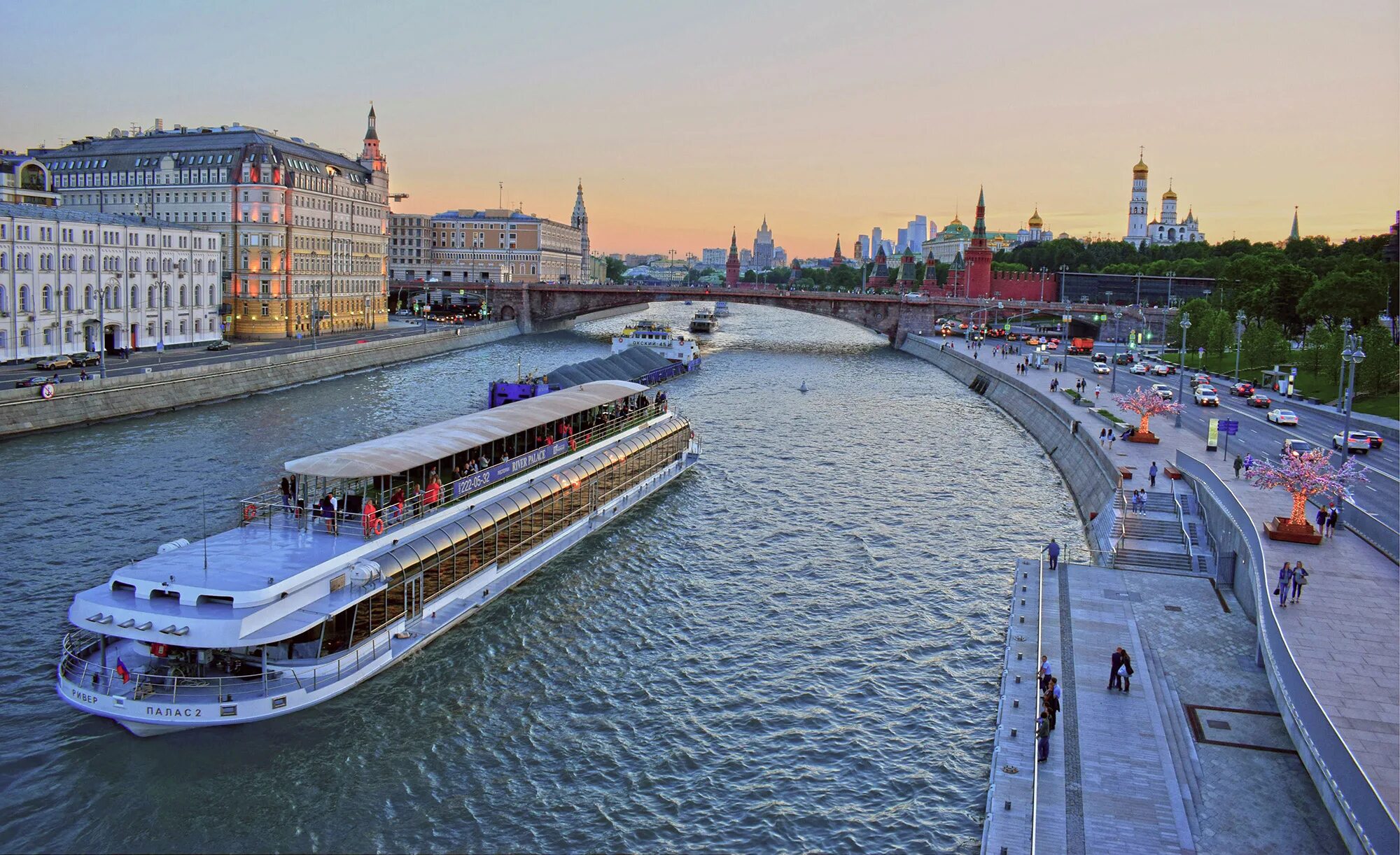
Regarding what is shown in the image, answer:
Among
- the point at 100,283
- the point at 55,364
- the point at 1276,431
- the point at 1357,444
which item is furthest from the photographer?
the point at 100,283

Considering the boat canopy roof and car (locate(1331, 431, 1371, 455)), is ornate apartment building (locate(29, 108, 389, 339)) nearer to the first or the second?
the boat canopy roof

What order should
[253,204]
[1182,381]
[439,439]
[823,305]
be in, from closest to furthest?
[439,439]
[1182,381]
[253,204]
[823,305]

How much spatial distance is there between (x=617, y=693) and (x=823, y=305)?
383 feet

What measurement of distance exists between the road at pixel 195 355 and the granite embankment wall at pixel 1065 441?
5191 centimetres

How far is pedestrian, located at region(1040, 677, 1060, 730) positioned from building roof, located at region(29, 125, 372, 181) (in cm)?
9357

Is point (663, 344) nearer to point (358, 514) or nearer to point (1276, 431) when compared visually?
point (1276, 431)

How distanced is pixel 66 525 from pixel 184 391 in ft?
95.1

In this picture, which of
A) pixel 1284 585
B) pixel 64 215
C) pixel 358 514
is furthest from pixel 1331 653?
pixel 64 215

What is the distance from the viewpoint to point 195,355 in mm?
75188

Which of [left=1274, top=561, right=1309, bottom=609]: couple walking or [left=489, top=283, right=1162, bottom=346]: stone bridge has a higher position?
[left=489, top=283, right=1162, bottom=346]: stone bridge

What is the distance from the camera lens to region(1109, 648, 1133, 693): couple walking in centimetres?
2306

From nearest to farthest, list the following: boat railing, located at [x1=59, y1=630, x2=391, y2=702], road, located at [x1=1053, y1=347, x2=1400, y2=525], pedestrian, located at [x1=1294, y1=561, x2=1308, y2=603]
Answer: boat railing, located at [x1=59, y1=630, x2=391, y2=702] < pedestrian, located at [x1=1294, y1=561, x2=1308, y2=603] < road, located at [x1=1053, y1=347, x2=1400, y2=525]

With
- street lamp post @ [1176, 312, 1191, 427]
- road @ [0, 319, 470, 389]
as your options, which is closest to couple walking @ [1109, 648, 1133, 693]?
street lamp post @ [1176, 312, 1191, 427]

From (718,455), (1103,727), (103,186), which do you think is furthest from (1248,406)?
(103,186)
